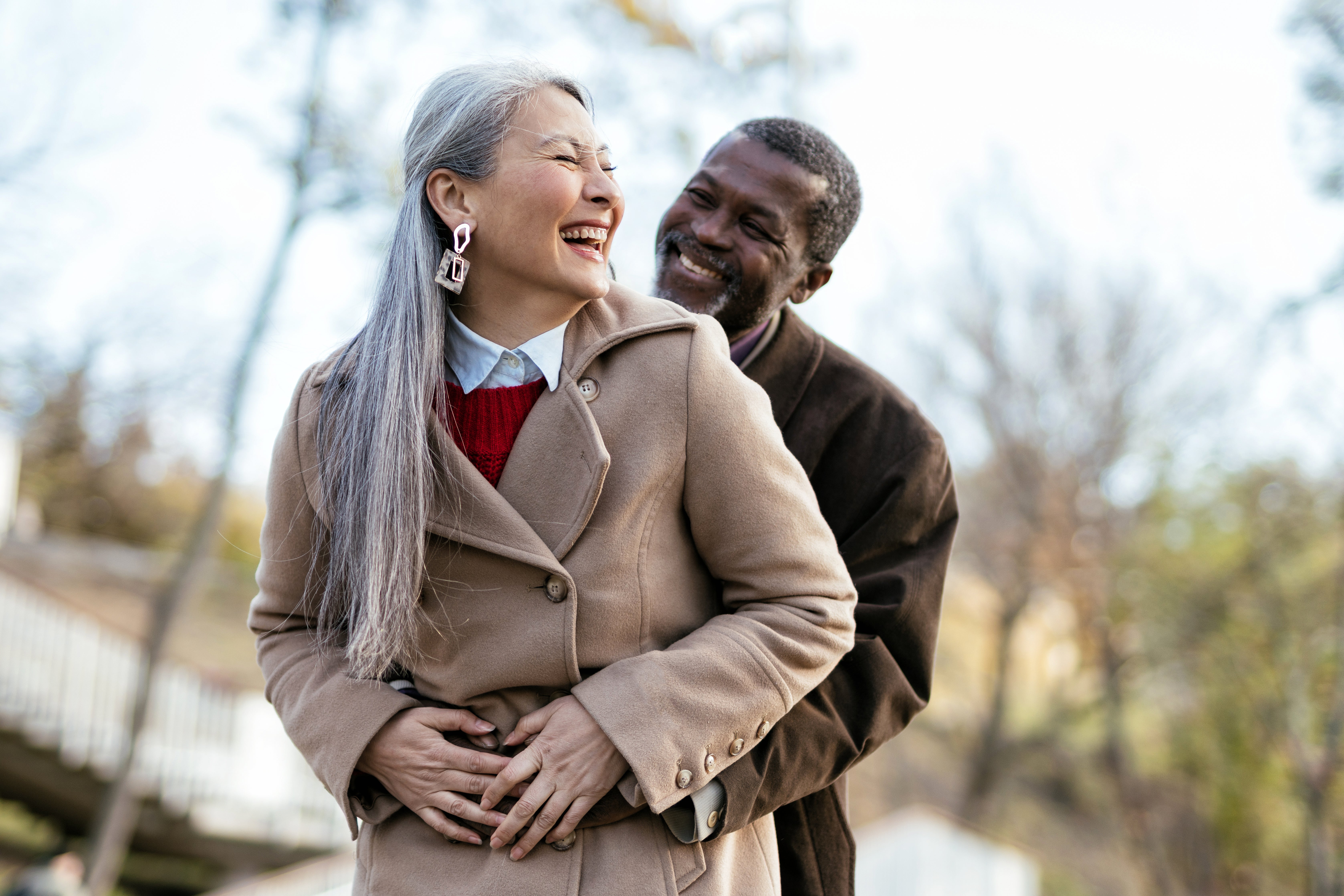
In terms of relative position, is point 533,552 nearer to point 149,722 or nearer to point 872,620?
point 872,620

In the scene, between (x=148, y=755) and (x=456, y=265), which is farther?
(x=148, y=755)

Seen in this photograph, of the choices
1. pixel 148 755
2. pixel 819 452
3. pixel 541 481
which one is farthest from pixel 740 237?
pixel 148 755

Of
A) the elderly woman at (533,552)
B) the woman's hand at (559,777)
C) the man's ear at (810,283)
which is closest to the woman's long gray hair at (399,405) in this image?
the elderly woman at (533,552)

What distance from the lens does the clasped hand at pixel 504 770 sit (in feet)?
4.74

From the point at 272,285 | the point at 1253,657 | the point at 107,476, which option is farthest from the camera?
the point at 107,476

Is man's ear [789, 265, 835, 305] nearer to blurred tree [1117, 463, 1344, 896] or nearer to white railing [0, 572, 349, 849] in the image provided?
blurred tree [1117, 463, 1344, 896]

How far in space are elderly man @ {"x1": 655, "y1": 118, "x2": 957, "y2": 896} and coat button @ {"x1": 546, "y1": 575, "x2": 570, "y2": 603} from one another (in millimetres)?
360

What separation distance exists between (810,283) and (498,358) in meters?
1.09

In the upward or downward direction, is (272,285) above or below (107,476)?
above

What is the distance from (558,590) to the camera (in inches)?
59.2

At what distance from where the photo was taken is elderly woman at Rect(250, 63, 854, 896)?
4.85 feet

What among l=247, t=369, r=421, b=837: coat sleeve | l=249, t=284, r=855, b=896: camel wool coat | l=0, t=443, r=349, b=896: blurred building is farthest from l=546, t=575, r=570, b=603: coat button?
l=0, t=443, r=349, b=896: blurred building

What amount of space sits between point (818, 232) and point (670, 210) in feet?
1.13

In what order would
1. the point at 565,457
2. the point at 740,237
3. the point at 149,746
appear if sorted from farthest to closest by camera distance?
the point at 149,746, the point at 740,237, the point at 565,457
